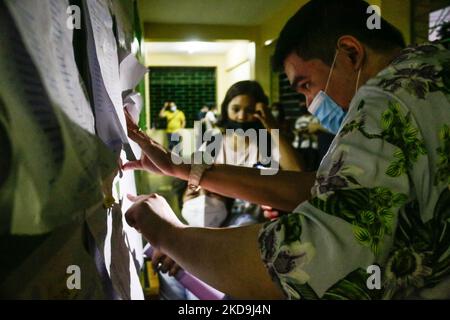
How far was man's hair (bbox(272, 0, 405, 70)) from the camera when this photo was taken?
2.49ft

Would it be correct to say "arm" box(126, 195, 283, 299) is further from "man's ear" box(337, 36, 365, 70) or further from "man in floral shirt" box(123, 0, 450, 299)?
"man's ear" box(337, 36, 365, 70)

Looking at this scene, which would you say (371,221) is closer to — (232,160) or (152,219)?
(152,219)

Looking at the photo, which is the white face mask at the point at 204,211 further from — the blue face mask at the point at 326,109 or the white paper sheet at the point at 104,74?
the white paper sheet at the point at 104,74

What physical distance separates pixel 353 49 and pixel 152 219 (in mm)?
568

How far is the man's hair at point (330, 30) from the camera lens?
2.49ft

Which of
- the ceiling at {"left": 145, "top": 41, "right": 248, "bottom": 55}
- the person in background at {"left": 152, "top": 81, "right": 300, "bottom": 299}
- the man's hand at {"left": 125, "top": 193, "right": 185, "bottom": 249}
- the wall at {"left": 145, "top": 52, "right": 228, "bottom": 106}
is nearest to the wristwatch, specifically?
the man's hand at {"left": 125, "top": 193, "right": 185, "bottom": 249}

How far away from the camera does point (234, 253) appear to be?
0.50m

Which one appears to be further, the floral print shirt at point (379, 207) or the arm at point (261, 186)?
the arm at point (261, 186)

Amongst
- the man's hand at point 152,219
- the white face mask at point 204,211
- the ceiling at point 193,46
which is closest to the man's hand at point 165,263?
the man's hand at point 152,219

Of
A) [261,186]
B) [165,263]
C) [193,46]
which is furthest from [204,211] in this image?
[193,46]

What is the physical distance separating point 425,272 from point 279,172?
22.9 inches

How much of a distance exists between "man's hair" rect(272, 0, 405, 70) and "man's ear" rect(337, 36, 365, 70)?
0.4 inches

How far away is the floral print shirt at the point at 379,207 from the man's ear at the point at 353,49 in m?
0.27
